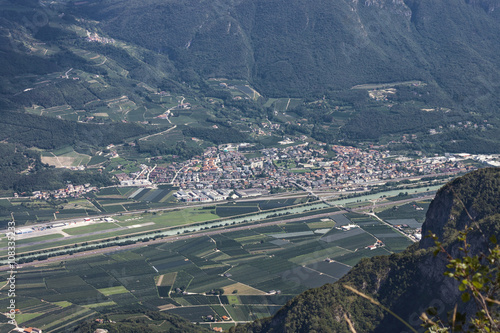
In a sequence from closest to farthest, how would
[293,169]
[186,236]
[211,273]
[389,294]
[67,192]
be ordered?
[389,294]
[211,273]
[186,236]
[67,192]
[293,169]

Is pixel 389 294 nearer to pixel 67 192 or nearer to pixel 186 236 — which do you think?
pixel 186 236

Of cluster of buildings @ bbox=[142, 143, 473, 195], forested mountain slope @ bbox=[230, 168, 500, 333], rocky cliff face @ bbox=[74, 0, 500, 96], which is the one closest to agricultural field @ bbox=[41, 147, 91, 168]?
cluster of buildings @ bbox=[142, 143, 473, 195]

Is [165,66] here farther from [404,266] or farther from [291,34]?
[404,266]

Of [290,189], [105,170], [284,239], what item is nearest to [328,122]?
[290,189]

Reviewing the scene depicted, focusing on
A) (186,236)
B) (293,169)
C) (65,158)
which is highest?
(293,169)

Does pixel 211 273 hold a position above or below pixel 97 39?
below

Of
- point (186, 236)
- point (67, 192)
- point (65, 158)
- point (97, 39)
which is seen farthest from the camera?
point (97, 39)

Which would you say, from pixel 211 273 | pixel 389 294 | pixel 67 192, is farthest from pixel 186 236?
pixel 389 294

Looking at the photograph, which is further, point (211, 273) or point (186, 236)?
point (186, 236)
